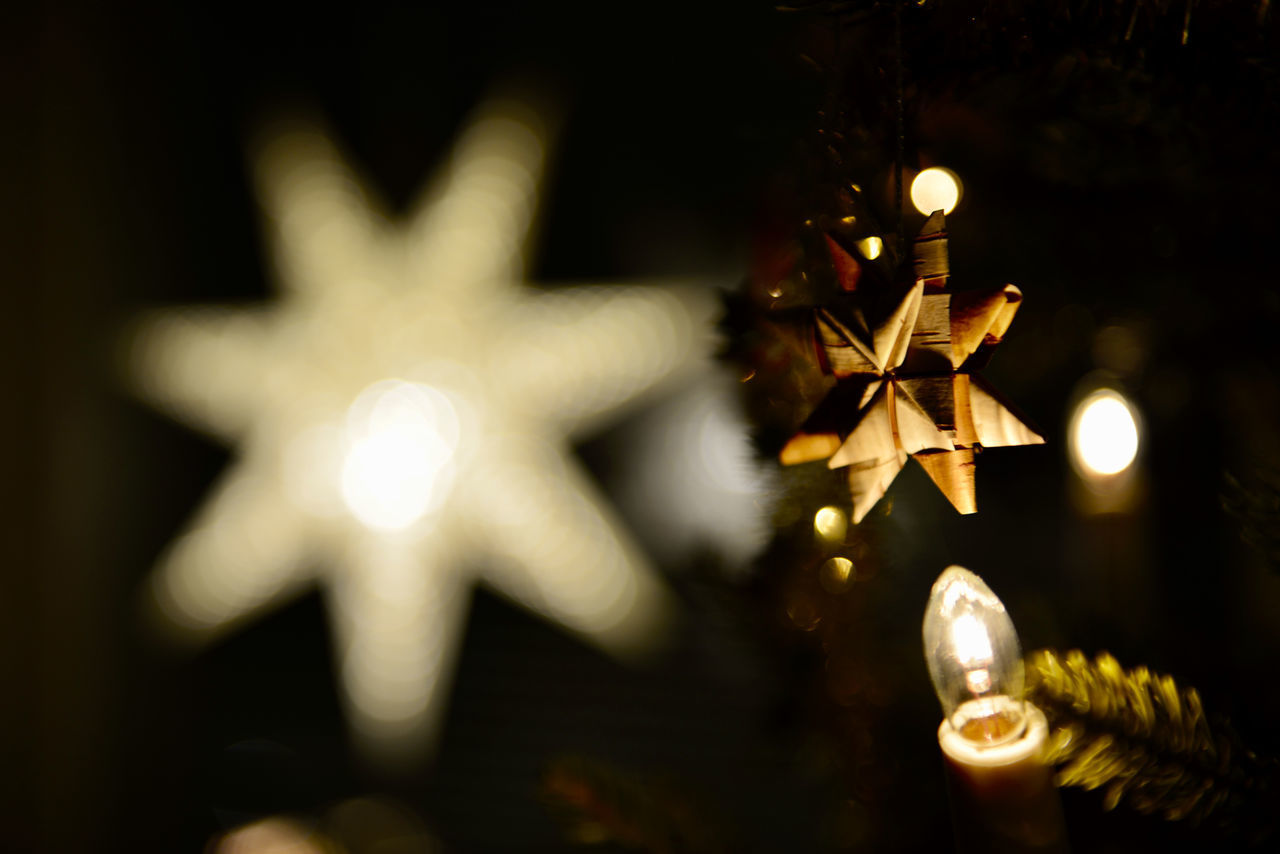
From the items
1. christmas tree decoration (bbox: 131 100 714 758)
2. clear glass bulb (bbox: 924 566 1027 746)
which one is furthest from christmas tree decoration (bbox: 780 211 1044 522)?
christmas tree decoration (bbox: 131 100 714 758)

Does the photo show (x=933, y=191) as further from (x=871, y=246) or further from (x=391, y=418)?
(x=391, y=418)

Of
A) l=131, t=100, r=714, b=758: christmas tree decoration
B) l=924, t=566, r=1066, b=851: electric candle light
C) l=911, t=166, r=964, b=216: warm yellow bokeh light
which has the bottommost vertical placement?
l=924, t=566, r=1066, b=851: electric candle light

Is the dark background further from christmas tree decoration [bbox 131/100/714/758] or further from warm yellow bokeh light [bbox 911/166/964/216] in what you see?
warm yellow bokeh light [bbox 911/166/964/216]

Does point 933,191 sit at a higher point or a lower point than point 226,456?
lower

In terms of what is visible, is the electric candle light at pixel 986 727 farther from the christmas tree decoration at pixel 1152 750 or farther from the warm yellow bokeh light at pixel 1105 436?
the warm yellow bokeh light at pixel 1105 436

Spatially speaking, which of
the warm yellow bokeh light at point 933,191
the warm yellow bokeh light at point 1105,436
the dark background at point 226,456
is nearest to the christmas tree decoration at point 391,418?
the dark background at point 226,456

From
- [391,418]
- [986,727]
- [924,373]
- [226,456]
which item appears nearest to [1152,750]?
[986,727]

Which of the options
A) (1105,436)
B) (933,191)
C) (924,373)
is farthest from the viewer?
(1105,436)
